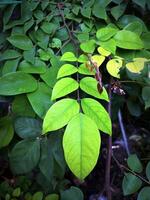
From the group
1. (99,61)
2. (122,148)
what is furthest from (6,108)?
(122,148)

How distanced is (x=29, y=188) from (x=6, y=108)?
31cm

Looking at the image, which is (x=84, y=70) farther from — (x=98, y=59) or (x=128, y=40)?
(x=128, y=40)

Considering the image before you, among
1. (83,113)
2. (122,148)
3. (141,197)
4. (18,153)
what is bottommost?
(122,148)

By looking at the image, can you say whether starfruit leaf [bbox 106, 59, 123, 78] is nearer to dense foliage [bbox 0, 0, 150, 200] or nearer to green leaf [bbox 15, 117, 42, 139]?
dense foliage [bbox 0, 0, 150, 200]

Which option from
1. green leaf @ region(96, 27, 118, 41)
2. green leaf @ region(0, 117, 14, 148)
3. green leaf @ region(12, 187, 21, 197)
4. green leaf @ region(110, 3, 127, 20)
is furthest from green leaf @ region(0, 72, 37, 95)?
green leaf @ region(12, 187, 21, 197)

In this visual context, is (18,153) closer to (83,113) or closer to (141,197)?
(83,113)

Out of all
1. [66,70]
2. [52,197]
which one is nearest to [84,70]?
[66,70]

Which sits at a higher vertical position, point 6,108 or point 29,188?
point 6,108

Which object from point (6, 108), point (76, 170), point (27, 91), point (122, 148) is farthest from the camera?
point (122, 148)

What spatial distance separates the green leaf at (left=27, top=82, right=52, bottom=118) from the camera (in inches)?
26.3

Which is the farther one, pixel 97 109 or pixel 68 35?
pixel 68 35

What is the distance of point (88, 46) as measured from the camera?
746 mm

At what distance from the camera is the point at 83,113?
0.61 meters

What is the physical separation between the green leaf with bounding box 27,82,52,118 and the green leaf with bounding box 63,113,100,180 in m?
0.13
